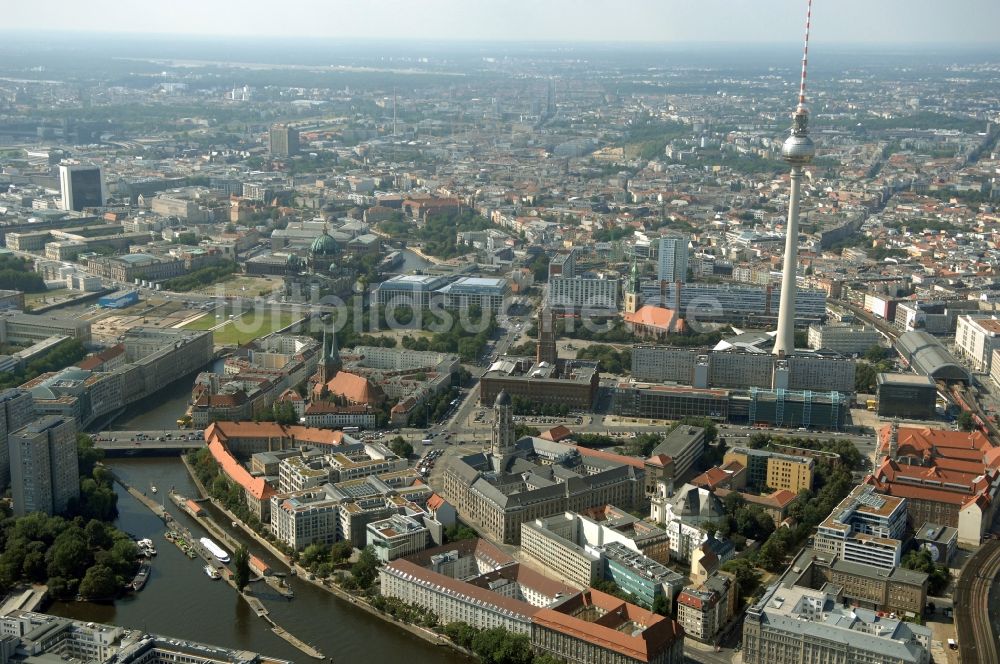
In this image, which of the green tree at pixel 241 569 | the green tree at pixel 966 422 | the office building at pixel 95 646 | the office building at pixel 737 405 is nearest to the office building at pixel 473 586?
the green tree at pixel 241 569

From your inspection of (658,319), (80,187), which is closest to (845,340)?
(658,319)

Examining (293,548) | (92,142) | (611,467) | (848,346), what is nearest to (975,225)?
(848,346)

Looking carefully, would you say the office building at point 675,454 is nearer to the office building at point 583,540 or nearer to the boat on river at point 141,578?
the office building at point 583,540

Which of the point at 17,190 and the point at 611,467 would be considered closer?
the point at 611,467

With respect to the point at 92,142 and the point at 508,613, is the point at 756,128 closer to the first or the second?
the point at 92,142

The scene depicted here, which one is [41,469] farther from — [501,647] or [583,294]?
[583,294]

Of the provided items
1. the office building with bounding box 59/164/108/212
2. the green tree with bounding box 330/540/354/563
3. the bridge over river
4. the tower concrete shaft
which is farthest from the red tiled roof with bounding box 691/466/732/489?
the office building with bounding box 59/164/108/212

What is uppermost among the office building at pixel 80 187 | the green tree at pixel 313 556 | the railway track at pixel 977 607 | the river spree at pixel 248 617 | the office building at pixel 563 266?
the office building at pixel 80 187

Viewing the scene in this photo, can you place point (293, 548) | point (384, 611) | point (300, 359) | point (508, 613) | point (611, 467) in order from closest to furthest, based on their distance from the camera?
point (508, 613)
point (384, 611)
point (293, 548)
point (611, 467)
point (300, 359)
